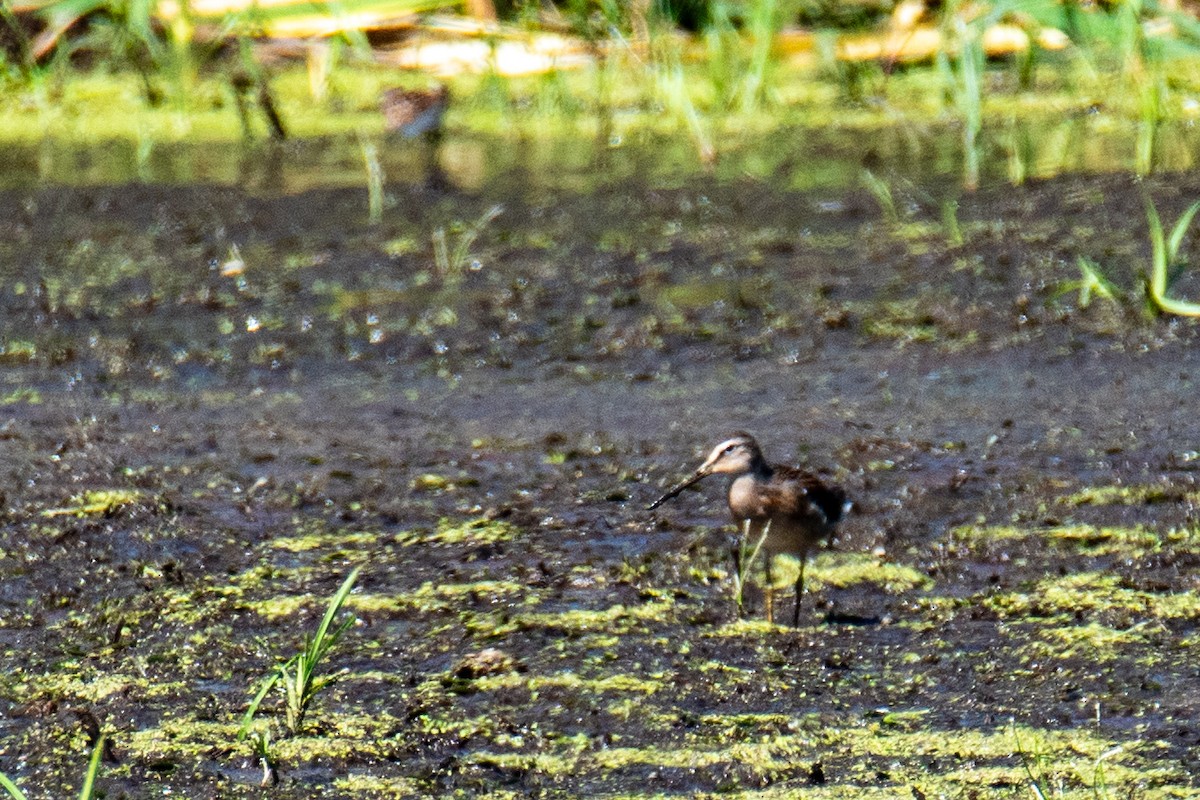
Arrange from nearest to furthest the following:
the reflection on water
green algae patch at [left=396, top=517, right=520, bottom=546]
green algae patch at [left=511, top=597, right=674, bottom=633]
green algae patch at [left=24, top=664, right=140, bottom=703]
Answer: green algae patch at [left=24, top=664, right=140, bottom=703] < green algae patch at [left=511, top=597, right=674, bottom=633] < green algae patch at [left=396, top=517, right=520, bottom=546] < the reflection on water

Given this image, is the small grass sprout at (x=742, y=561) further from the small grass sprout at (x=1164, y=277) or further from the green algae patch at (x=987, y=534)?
the small grass sprout at (x=1164, y=277)

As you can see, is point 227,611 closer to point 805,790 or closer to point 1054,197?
point 805,790

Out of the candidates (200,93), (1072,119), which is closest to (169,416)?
(200,93)

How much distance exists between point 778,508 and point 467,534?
692mm

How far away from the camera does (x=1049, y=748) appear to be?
279cm

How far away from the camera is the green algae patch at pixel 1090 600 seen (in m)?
3.29

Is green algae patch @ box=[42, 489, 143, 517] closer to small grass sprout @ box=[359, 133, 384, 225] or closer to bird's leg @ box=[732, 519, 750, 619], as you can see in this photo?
bird's leg @ box=[732, 519, 750, 619]

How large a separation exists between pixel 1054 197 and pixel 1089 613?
281cm

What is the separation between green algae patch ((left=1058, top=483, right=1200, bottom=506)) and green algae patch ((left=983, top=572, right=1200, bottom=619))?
0.40m

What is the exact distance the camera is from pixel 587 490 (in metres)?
4.00

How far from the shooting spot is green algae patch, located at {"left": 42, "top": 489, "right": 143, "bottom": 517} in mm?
3809

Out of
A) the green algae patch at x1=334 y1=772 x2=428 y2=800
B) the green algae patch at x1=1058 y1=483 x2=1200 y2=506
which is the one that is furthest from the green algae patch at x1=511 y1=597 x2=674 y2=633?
the green algae patch at x1=1058 y1=483 x2=1200 y2=506

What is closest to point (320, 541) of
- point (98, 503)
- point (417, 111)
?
point (98, 503)

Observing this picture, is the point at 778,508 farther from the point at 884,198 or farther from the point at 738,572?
the point at 884,198
